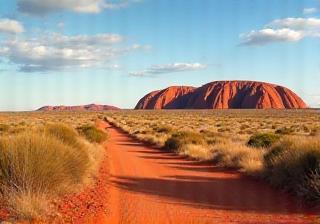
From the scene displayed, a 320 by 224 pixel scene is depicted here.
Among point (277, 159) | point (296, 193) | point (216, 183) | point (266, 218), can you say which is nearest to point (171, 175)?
point (216, 183)

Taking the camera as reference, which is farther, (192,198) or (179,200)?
(192,198)

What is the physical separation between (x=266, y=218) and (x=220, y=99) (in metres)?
191

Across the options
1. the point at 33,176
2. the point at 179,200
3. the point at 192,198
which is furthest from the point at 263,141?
the point at 33,176

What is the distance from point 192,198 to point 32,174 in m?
4.11

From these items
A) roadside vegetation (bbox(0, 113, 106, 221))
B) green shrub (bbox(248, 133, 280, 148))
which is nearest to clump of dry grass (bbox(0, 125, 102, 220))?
roadside vegetation (bbox(0, 113, 106, 221))

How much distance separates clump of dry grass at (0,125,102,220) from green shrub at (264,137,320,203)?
5671mm

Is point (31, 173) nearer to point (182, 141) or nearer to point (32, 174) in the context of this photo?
point (32, 174)

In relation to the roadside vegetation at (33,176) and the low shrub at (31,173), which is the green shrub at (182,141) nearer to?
the roadside vegetation at (33,176)

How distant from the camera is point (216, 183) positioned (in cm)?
1443

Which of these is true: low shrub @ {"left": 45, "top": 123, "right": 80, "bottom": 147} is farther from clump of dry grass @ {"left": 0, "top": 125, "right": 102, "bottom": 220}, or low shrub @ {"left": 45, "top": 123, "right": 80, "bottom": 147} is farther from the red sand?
clump of dry grass @ {"left": 0, "top": 125, "right": 102, "bottom": 220}

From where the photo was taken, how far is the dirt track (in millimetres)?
9734

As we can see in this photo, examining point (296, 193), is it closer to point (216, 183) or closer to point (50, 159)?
point (216, 183)

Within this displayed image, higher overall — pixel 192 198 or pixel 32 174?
pixel 32 174

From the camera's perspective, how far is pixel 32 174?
10.1 metres
